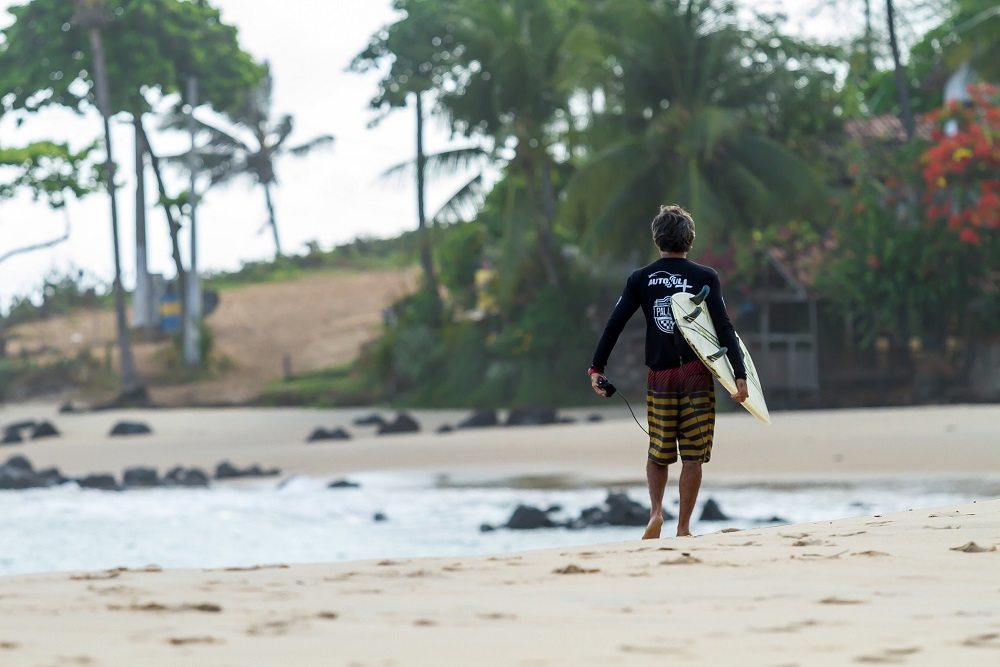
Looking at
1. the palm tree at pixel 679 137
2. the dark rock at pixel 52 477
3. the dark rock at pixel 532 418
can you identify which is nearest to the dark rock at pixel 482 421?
the dark rock at pixel 532 418

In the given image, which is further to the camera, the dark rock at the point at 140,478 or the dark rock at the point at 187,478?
the dark rock at the point at 140,478

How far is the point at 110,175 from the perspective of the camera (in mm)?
34156

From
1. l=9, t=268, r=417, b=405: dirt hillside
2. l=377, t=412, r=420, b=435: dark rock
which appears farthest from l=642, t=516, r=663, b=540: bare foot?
l=9, t=268, r=417, b=405: dirt hillside

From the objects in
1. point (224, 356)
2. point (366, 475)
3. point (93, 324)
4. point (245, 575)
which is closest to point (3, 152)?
point (224, 356)

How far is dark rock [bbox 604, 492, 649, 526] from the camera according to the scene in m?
12.3

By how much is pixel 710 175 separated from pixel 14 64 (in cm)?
1938

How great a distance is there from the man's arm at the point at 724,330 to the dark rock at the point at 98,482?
12391 millimetres

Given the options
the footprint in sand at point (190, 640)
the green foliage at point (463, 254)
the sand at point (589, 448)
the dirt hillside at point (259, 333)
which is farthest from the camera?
the dirt hillside at point (259, 333)

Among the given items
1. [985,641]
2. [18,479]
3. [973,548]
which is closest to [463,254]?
[18,479]

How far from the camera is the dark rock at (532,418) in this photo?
71.5ft

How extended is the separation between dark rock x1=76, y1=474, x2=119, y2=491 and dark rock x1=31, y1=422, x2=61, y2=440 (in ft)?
24.0

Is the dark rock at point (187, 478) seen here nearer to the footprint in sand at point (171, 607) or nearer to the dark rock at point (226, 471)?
the dark rock at point (226, 471)

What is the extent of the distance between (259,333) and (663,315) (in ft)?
111

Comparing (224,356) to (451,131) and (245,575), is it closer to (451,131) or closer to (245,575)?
(451,131)
